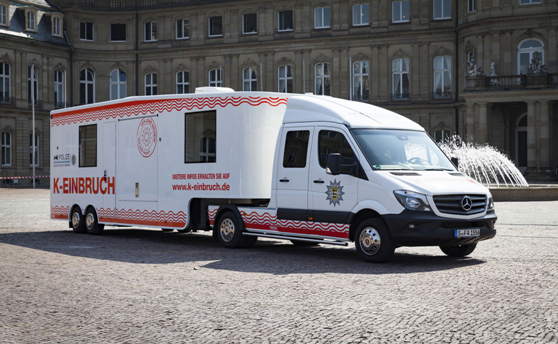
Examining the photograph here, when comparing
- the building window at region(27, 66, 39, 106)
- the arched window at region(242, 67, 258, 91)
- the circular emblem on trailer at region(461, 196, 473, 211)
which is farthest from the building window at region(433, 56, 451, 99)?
the circular emblem on trailer at region(461, 196, 473, 211)

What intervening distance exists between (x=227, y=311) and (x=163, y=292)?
1490 millimetres

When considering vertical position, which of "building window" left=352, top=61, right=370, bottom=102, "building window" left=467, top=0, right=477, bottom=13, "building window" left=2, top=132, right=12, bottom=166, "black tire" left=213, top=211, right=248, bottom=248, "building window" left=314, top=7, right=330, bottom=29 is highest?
"building window" left=314, top=7, right=330, bottom=29

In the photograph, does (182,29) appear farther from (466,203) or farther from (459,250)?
(466,203)

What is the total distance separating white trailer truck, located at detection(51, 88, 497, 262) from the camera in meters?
11.9

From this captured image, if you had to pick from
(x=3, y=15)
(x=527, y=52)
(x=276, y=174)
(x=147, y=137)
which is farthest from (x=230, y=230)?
(x=3, y=15)

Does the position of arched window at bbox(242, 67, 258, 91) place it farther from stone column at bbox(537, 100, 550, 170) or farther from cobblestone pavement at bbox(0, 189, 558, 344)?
cobblestone pavement at bbox(0, 189, 558, 344)

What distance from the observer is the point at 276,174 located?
45.4ft

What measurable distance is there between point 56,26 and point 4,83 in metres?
6.98

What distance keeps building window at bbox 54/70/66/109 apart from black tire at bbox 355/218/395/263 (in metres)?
56.0

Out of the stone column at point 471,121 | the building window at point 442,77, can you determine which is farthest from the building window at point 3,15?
the stone column at point 471,121

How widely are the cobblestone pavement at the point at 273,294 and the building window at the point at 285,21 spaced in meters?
47.2

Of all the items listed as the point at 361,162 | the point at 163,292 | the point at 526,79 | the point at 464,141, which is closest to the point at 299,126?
the point at 361,162

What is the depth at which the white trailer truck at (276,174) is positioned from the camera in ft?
38.9

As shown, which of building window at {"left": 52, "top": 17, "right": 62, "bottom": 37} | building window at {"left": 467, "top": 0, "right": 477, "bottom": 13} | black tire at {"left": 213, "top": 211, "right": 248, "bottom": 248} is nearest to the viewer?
black tire at {"left": 213, "top": 211, "right": 248, "bottom": 248}
